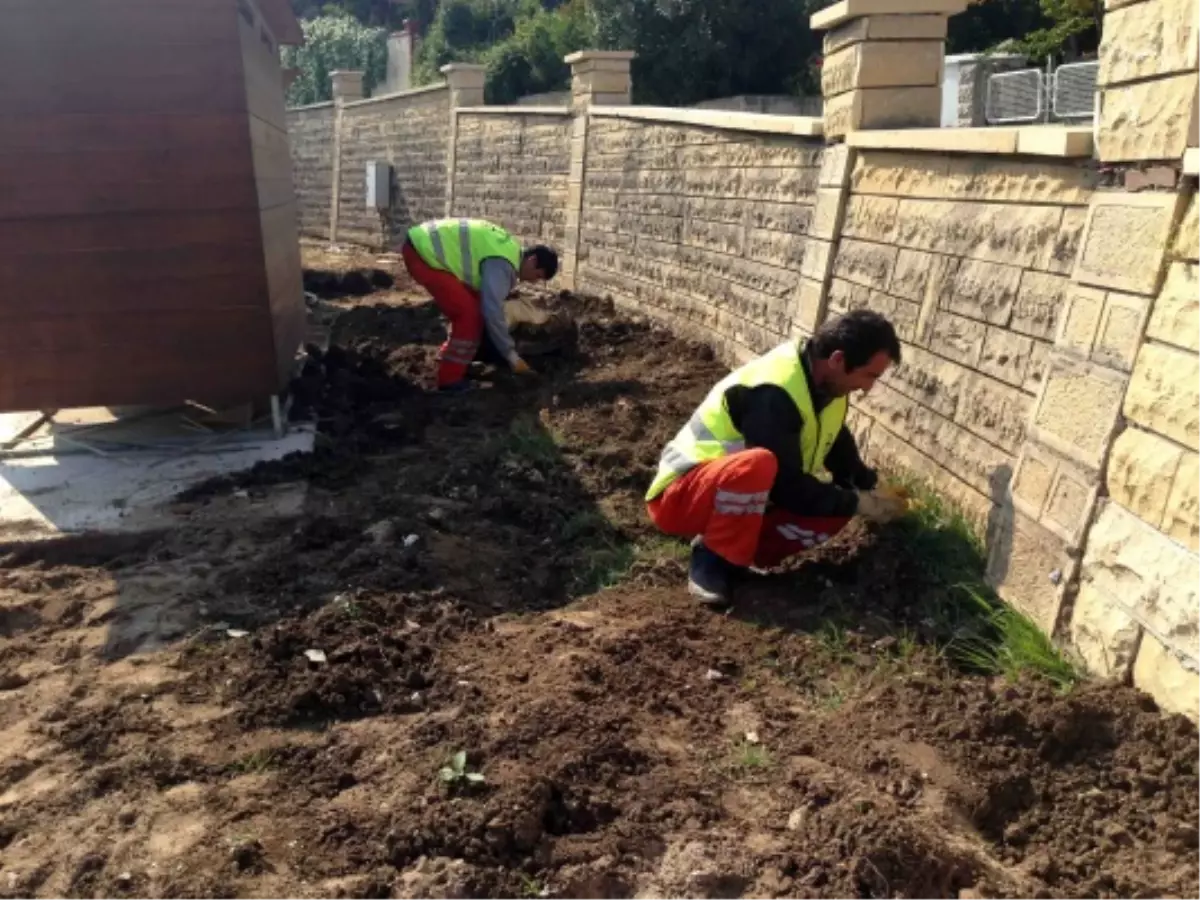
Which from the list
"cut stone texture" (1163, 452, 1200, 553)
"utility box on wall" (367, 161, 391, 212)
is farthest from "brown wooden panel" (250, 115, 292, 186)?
"utility box on wall" (367, 161, 391, 212)

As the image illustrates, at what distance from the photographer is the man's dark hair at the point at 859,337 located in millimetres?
3984

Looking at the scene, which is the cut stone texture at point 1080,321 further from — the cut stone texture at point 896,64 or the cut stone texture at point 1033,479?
the cut stone texture at point 896,64

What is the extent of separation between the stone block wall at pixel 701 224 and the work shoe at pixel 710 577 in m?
2.71

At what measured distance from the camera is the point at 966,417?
181 inches

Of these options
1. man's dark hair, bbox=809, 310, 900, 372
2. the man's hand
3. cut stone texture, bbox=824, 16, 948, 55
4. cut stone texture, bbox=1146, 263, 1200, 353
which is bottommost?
the man's hand

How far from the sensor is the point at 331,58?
32.0 metres

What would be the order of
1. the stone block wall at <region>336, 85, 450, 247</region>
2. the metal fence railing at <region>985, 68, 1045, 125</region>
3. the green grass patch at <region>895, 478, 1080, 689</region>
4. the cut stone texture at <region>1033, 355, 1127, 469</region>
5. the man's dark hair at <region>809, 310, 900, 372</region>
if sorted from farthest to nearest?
1. the stone block wall at <region>336, 85, 450, 247</region>
2. the metal fence railing at <region>985, 68, 1045, 125</region>
3. the man's dark hair at <region>809, 310, 900, 372</region>
4. the green grass patch at <region>895, 478, 1080, 689</region>
5. the cut stone texture at <region>1033, 355, 1127, 469</region>

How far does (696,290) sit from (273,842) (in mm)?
6531

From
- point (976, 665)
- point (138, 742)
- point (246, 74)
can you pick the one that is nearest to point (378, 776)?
point (138, 742)

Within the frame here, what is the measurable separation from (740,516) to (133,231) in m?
4.34

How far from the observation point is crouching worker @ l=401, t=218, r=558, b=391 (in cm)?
790

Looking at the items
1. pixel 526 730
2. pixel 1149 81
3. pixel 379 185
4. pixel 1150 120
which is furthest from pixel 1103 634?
pixel 379 185

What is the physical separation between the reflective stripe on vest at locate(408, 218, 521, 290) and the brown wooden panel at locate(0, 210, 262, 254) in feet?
5.60

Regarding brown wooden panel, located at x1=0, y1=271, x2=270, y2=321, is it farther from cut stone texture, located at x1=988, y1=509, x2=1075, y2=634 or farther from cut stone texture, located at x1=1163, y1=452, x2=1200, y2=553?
cut stone texture, located at x1=1163, y1=452, x2=1200, y2=553
